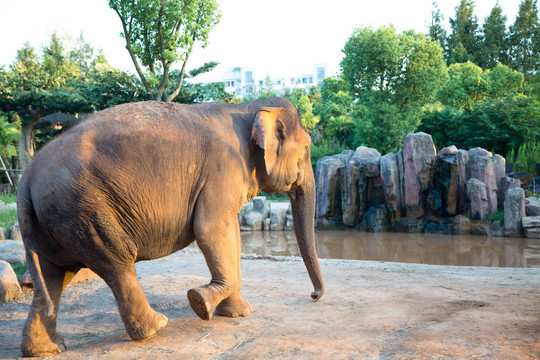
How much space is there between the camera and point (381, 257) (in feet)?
34.8

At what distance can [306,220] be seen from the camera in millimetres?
4723

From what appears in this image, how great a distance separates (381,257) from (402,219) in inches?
173

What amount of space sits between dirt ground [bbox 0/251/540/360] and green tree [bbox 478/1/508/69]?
39376 millimetres

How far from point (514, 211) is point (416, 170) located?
9.05 ft

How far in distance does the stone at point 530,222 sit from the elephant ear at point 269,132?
34.2 feet

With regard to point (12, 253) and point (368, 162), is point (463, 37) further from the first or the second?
point (12, 253)

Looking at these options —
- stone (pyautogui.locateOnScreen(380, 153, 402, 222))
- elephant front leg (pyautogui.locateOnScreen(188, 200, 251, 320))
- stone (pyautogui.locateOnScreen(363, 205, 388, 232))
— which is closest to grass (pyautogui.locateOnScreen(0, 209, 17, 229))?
elephant front leg (pyautogui.locateOnScreen(188, 200, 251, 320))

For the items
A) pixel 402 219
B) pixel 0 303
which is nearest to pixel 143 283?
pixel 0 303

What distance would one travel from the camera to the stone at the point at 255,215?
15266mm

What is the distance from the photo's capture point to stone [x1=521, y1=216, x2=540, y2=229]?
12.6 metres

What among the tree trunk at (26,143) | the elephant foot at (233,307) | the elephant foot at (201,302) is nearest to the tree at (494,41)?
the tree trunk at (26,143)

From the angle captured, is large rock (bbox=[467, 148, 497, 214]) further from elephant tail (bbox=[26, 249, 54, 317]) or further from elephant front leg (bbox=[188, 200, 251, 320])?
elephant tail (bbox=[26, 249, 54, 317])

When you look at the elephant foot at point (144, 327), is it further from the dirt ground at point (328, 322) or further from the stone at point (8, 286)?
the stone at point (8, 286)

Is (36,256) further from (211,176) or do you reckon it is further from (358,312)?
(358,312)
